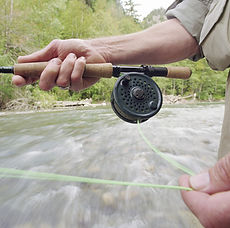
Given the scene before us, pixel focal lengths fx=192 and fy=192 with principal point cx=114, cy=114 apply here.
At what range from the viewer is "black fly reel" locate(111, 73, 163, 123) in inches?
42.2

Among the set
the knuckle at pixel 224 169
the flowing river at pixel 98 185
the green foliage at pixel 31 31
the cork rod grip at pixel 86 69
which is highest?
the green foliage at pixel 31 31

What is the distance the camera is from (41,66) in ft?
4.05

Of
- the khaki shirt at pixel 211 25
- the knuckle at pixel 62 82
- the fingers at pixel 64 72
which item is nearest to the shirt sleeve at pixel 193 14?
the khaki shirt at pixel 211 25

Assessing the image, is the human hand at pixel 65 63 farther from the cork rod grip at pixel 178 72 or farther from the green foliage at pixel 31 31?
the green foliage at pixel 31 31

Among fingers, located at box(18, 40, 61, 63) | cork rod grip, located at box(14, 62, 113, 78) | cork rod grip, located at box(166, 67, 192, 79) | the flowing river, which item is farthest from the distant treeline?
cork rod grip, located at box(166, 67, 192, 79)

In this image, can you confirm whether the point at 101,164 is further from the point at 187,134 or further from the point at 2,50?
the point at 2,50

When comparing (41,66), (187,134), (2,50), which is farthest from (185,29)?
(2,50)

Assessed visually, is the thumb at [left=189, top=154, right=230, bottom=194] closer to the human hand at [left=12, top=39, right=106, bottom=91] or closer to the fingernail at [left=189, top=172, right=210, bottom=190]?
the fingernail at [left=189, top=172, right=210, bottom=190]

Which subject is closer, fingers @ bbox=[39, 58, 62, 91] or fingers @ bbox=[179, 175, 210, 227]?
fingers @ bbox=[179, 175, 210, 227]

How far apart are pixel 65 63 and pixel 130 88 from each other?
42 cm

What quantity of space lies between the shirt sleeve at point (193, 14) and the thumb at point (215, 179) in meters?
1.06

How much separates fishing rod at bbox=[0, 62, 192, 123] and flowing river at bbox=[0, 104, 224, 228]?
553mm

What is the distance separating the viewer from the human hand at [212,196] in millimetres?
416

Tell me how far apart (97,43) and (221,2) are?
0.82m
